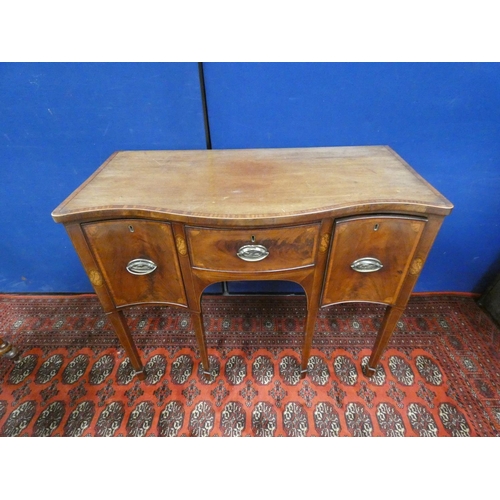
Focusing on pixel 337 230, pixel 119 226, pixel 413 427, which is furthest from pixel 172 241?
pixel 413 427

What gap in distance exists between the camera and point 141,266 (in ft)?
2.89

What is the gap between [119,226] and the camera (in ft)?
2.65

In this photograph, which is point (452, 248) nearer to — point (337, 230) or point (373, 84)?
point (373, 84)

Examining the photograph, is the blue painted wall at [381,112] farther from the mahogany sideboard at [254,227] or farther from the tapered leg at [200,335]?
the tapered leg at [200,335]

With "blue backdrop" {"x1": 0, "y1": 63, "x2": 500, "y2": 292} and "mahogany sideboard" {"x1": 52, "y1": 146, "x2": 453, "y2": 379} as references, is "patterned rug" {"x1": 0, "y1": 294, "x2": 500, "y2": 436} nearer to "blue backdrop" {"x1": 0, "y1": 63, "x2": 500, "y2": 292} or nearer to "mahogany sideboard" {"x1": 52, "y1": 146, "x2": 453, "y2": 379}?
"mahogany sideboard" {"x1": 52, "y1": 146, "x2": 453, "y2": 379}

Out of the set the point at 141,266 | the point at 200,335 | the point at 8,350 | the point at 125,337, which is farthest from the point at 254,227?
the point at 8,350

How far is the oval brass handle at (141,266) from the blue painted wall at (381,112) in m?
0.64

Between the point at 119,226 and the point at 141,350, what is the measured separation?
0.87 metres

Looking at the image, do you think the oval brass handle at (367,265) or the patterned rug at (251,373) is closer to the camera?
the oval brass handle at (367,265)

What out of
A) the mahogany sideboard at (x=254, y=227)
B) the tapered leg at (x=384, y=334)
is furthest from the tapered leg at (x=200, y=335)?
the tapered leg at (x=384, y=334)

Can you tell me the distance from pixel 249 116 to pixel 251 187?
1.48 ft

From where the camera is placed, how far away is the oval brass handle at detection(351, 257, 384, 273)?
88 cm

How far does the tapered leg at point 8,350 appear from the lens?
1.36 m

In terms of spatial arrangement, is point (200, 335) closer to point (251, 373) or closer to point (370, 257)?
point (251, 373)
